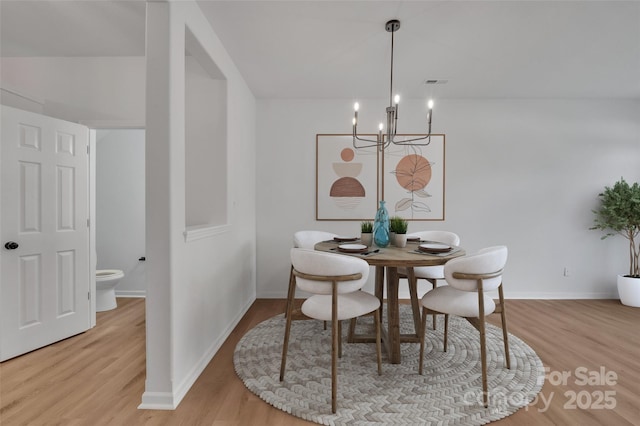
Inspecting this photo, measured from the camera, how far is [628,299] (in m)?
3.56

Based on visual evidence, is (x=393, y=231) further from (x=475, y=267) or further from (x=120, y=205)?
(x=120, y=205)

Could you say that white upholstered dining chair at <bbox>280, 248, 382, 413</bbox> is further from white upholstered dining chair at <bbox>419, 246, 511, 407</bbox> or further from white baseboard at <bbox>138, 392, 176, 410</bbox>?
white baseboard at <bbox>138, 392, 176, 410</bbox>

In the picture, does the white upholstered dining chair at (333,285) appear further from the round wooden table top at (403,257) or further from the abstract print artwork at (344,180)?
the abstract print artwork at (344,180)

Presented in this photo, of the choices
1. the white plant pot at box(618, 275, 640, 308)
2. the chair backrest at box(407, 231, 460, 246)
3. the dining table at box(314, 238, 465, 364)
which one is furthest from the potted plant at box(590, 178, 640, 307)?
the dining table at box(314, 238, 465, 364)

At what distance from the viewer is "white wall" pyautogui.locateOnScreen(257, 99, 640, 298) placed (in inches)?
152

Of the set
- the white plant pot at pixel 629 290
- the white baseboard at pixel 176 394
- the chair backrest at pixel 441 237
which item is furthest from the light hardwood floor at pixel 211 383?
the chair backrest at pixel 441 237

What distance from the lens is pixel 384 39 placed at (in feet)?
8.04

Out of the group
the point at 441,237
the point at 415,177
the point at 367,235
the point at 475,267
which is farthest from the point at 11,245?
the point at 415,177

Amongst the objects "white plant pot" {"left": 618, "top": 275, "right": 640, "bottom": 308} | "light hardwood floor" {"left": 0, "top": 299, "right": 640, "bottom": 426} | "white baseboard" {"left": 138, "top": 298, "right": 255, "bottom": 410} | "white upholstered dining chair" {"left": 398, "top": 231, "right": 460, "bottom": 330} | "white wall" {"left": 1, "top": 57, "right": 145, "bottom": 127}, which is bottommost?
"light hardwood floor" {"left": 0, "top": 299, "right": 640, "bottom": 426}

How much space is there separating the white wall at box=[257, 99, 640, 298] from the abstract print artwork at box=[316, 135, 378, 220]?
13 centimetres

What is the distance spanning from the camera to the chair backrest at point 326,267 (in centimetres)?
172

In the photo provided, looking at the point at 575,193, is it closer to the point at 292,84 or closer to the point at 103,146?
the point at 292,84

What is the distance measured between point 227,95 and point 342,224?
2059 mm

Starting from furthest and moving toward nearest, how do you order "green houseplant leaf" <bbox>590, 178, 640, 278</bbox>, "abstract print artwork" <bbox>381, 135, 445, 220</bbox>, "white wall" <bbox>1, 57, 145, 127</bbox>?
"abstract print artwork" <bbox>381, 135, 445, 220</bbox>, "green houseplant leaf" <bbox>590, 178, 640, 278</bbox>, "white wall" <bbox>1, 57, 145, 127</bbox>
